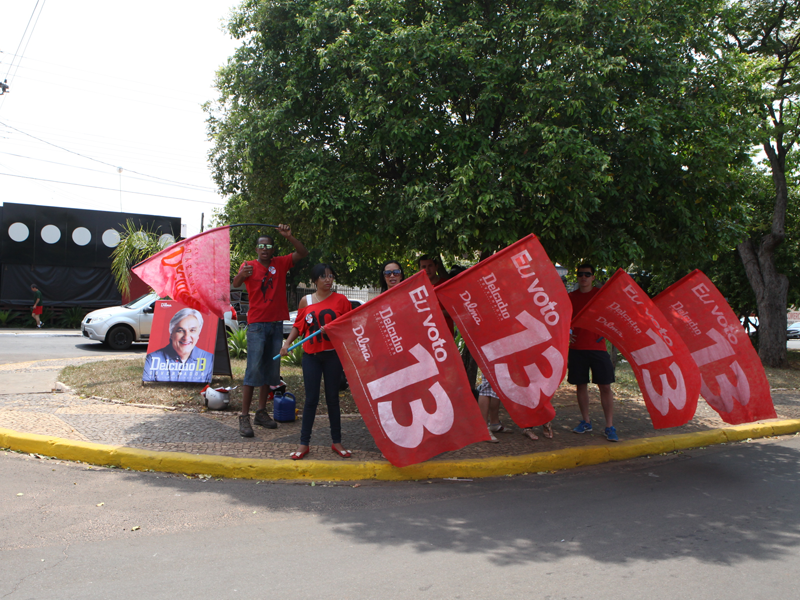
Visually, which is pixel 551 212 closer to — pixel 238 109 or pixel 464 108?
pixel 464 108

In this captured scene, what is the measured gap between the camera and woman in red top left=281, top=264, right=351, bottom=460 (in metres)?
5.42

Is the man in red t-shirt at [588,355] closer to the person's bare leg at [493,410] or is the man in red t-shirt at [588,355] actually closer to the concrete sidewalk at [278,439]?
the concrete sidewalk at [278,439]

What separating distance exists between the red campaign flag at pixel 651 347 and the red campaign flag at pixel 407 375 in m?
1.95

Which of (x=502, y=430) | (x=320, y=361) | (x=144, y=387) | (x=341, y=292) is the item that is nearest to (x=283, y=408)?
(x=320, y=361)

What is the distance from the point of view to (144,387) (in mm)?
8508

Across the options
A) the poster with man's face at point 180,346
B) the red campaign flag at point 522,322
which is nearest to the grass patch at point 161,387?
the poster with man's face at point 180,346

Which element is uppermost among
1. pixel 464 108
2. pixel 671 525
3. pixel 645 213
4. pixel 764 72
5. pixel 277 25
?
pixel 764 72

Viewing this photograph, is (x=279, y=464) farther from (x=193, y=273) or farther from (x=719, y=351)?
(x=719, y=351)

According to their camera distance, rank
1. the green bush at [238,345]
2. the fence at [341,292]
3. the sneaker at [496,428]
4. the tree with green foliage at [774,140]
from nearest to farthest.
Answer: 1. the sneaker at [496,428]
2. the green bush at [238,345]
3. the tree with green foliage at [774,140]
4. the fence at [341,292]

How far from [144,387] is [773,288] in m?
16.2

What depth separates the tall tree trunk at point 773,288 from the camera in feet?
51.2

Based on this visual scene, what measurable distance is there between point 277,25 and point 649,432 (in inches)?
275

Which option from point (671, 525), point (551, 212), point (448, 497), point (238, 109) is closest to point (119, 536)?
point (448, 497)

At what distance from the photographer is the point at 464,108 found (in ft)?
23.2
